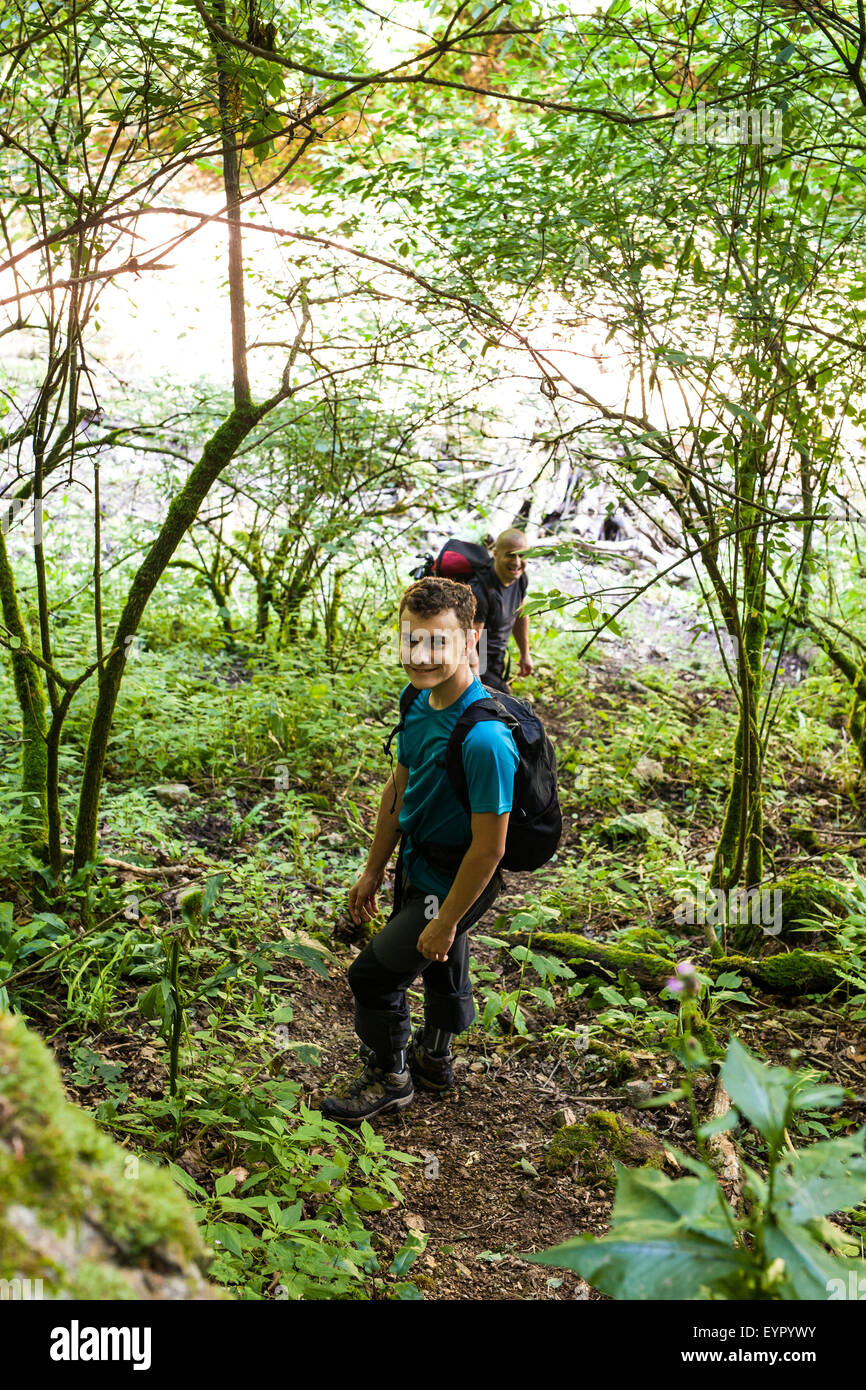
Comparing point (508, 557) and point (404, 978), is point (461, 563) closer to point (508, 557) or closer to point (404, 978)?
point (508, 557)

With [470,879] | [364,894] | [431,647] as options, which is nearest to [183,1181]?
[470,879]

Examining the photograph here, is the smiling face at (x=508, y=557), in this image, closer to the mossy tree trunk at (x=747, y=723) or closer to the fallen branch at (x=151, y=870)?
the mossy tree trunk at (x=747, y=723)

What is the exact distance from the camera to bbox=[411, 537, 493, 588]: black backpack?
523 cm

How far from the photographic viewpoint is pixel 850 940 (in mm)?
4152

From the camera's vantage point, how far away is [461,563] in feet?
17.6

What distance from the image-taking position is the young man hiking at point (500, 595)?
5.66 meters

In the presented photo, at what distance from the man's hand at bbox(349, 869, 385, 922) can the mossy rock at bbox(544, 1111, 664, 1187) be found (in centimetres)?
105

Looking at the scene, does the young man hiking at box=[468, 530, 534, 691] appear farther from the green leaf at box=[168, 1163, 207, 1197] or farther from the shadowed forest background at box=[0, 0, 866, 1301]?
the green leaf at box=[168, 1163, 207, 1197]

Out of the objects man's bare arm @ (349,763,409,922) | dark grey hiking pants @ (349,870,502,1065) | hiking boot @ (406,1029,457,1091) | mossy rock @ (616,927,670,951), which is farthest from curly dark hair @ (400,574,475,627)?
mossy rock @ (616,927,670,951)

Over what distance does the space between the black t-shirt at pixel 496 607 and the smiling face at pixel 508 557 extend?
0.05 metres

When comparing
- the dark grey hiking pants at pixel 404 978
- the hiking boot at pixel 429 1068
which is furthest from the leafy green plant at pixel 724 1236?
the hiking boot at pixel 429 1068

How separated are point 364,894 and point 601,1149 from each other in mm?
1225

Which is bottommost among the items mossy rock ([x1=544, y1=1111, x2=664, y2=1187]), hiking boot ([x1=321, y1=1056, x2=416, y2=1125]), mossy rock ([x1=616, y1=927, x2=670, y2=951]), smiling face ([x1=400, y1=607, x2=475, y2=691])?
mossy rock ([x1=544, y1=1111, x2=664, y2=1187])
